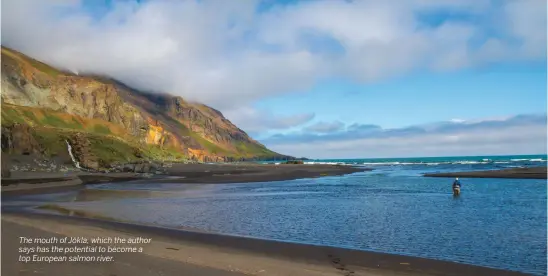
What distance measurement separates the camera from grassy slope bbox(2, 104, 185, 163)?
93.0m

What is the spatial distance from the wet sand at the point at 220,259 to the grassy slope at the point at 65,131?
2920 inches

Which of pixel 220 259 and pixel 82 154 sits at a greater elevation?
pixel 82 154

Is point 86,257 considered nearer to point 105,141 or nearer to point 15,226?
point 15,226

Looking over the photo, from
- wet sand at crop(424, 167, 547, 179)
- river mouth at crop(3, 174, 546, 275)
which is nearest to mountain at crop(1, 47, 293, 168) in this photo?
river mouth at crop(3, 174, 546, 275)

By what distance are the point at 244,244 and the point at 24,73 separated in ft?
588

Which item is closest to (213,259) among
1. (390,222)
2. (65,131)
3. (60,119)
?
(390,222)

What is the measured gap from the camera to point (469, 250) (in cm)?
1549

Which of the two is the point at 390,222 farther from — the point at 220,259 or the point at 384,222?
the point at 220,259

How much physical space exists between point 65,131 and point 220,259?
11422 cm

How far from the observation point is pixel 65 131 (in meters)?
113

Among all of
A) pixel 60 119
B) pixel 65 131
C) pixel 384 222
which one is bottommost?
pixel 384 222

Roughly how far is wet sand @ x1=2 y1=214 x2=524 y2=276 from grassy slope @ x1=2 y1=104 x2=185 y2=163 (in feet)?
243

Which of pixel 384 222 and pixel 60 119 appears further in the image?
pixel 60 119

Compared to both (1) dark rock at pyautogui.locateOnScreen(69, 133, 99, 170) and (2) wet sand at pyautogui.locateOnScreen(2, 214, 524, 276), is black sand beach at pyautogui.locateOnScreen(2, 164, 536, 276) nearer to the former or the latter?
(2) wet sand at pyautogui.locateOnScreen(2, 214, 524, 276)
